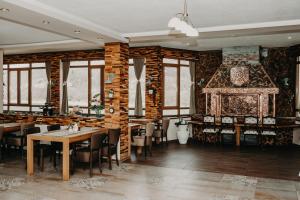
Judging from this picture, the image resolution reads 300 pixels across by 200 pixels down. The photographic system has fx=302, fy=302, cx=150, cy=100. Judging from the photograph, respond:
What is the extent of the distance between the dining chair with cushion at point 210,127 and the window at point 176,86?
124 centimetres

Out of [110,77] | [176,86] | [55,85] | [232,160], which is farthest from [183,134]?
[55,85]

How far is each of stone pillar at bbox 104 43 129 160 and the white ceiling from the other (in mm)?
336

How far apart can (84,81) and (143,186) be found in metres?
6.85

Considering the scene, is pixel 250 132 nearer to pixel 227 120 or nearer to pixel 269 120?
pixel 269 120

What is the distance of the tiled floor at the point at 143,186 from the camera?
4902 millimetres

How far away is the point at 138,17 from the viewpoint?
563 cm

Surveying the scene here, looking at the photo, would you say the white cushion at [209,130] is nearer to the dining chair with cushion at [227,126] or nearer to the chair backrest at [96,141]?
the dining chair with cushion at [227,126]

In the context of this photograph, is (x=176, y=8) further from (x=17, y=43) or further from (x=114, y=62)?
(x=17, y=43)

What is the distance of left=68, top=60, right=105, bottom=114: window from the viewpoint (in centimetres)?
1116

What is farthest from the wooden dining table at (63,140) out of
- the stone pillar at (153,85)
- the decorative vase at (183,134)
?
the decorative vase at (183,134)

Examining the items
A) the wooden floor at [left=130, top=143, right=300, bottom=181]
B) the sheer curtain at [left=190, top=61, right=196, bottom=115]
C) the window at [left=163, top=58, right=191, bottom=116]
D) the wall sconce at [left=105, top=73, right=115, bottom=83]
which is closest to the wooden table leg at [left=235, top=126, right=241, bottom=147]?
the wooden floor at [left=130, top=143, right=300, bottom=181]

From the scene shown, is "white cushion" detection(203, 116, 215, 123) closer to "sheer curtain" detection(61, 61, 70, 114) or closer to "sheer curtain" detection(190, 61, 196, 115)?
"sheer curtain" detection(190, 61, 196, 115)

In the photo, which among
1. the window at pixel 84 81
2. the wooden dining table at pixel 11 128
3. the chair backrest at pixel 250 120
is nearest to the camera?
the wooden dining table at pixel 11 128

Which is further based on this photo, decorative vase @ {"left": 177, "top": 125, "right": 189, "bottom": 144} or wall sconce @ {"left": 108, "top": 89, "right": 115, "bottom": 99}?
decorative vase @ {"left": 177, "top": 125, "right": 189, "bottom": 144}
